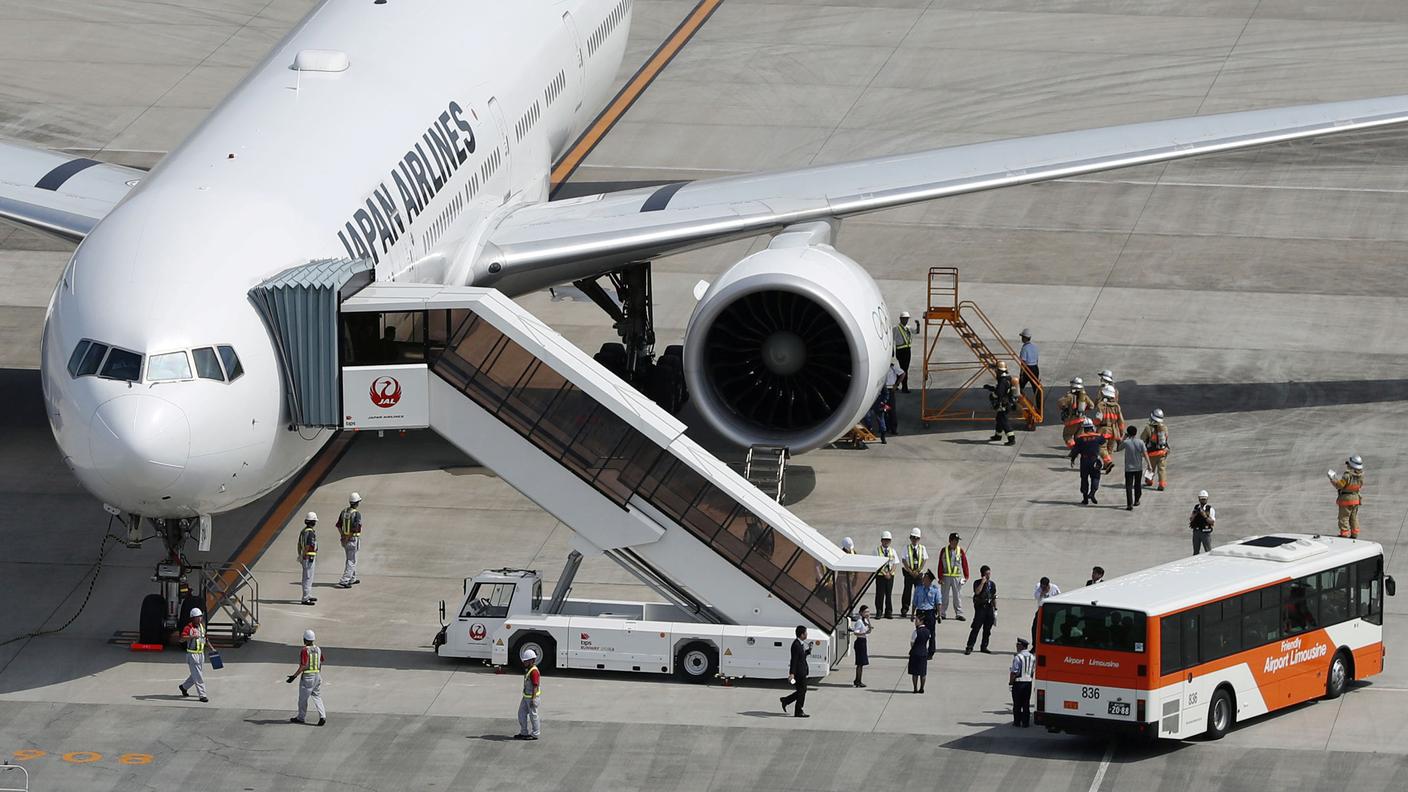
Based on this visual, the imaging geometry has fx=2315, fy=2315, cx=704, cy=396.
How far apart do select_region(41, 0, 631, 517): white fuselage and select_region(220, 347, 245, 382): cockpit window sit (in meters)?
0.06

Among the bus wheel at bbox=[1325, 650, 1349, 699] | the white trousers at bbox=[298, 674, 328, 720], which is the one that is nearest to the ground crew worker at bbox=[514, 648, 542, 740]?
the white trousers at bbox=[298, 674, 328, 720]

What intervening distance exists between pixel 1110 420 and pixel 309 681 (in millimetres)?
15329

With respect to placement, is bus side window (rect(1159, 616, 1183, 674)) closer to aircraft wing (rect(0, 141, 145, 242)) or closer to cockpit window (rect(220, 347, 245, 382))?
cockpit window (rect(220, 347, 245, 382))

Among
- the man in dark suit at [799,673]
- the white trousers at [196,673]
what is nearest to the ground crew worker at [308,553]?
the white trousers at [196,673]

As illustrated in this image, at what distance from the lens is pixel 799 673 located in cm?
2734

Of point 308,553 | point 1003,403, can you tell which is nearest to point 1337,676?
point 1003,403

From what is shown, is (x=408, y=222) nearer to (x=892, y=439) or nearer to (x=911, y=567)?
(x=911, y=567)

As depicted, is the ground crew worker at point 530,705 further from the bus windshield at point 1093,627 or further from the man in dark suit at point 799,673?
the bus windshield at point 1093,627

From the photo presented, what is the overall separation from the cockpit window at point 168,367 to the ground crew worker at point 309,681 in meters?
3.35

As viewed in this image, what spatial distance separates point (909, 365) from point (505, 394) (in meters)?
13.2

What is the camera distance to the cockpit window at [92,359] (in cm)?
2677

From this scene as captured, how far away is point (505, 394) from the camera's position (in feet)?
96.4

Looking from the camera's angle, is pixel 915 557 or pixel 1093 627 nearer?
pixel 1093 627

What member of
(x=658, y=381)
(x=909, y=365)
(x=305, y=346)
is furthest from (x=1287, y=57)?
(x=305, y=346)
